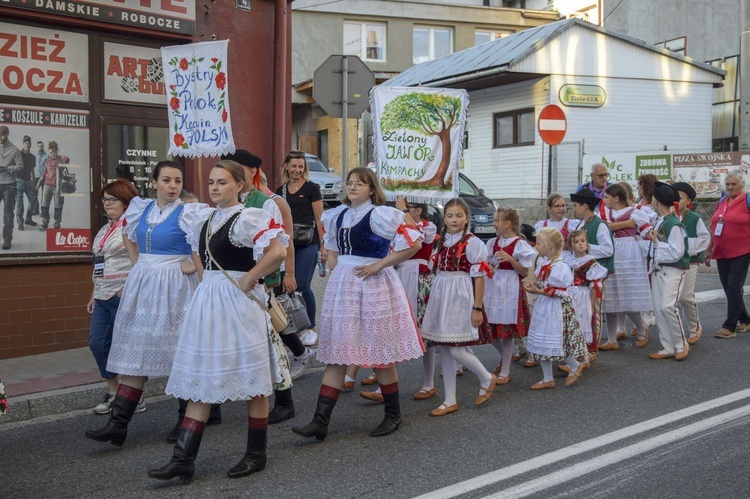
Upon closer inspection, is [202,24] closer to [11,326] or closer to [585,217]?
[11,326]

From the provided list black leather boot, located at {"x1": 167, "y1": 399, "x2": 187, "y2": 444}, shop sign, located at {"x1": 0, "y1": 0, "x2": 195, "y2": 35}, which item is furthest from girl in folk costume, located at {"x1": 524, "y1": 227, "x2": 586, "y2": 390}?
shop sign, located at {"x1": 0, "y1": 0, "x2": 195, "y2": 35}

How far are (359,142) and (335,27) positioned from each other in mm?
7154

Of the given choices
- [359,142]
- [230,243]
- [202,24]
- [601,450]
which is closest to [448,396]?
[601,450]

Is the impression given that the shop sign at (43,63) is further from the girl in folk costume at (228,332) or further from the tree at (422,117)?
the girl in folk costume at (228,332)

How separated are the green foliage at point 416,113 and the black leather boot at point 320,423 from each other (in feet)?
9.72

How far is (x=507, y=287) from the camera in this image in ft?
25.0

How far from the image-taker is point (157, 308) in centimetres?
569

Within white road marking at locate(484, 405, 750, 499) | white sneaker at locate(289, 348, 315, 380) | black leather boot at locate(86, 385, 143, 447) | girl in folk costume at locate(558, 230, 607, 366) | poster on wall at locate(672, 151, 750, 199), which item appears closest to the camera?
white road marking at locate(484, 405, 750, 499)

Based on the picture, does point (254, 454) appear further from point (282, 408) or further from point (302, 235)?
point (302, 235)

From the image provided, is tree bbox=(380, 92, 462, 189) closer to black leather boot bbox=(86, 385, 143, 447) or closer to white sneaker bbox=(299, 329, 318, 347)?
white sneaker bbox=(299, 329, 318, 347)

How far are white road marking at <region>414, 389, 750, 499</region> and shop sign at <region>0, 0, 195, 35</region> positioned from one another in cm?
649

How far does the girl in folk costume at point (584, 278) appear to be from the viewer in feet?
26.7

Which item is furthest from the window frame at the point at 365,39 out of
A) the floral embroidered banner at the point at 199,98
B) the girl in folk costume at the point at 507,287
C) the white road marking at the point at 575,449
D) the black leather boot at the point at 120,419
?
the black leather boot at the point at 120,419

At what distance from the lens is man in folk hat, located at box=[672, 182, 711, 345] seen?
911 cm
